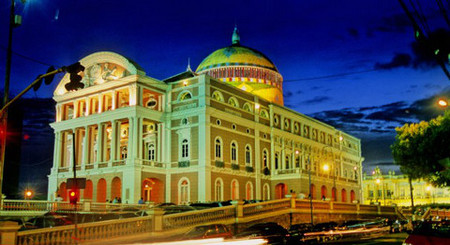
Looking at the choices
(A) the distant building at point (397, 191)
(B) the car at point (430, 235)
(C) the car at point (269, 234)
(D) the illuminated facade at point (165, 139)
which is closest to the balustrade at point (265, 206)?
(C) the car at point (269, 234)

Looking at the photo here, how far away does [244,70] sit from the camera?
67000 mm

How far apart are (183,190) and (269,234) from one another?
26.4 m

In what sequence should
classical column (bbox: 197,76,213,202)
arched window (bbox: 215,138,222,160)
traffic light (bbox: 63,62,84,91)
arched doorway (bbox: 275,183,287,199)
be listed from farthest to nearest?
arched doorway (bbox: 275,183,287,199) < arched window (bbox: 215,138,222,160) < classical column (bbox: 197,76,213,202) < traffic light (bbox: 63,62,84,91)

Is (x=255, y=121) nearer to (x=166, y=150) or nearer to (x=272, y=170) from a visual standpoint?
(x=272, y=170)

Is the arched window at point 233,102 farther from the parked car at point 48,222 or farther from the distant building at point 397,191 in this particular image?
the distant building at point 397,191

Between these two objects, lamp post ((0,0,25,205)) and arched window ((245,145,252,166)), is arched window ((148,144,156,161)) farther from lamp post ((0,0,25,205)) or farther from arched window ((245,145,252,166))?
lamp post ((0,0,25,205))

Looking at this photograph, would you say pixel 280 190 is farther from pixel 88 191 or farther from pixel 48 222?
pixel 48 222

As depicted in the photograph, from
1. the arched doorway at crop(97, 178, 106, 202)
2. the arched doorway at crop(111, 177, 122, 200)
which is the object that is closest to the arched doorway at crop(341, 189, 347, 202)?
the arched doorway at crop(111, 177, 122, 200)

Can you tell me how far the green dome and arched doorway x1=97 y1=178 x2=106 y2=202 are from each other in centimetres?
2434

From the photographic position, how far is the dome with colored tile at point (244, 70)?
219 feet

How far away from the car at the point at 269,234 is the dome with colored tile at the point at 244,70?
4214 centimetres

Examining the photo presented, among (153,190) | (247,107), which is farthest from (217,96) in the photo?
(153,190)

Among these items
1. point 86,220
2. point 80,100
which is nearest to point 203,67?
point 80,100

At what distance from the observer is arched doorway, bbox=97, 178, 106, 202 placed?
1964 inches
